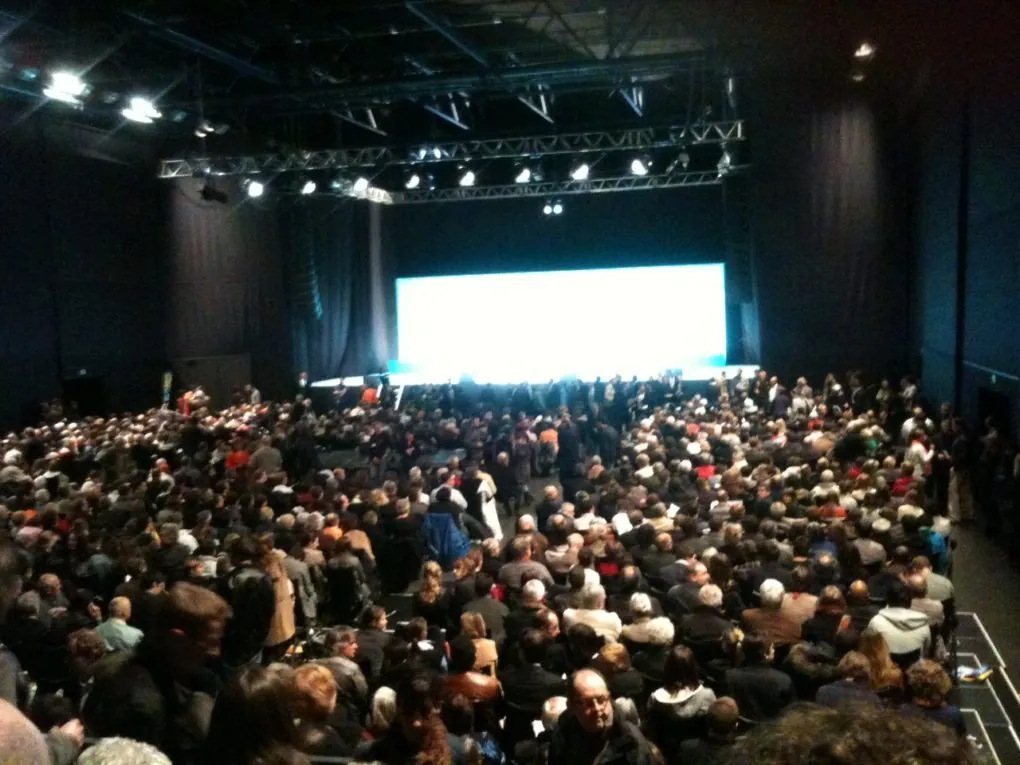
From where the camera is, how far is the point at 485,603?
5.65 m

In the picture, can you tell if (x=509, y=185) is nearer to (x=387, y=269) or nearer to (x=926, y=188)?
(x=387, y=269)

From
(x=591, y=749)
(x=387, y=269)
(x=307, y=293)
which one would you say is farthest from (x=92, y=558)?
(x=387, y=269)

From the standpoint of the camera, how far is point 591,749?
338 cm

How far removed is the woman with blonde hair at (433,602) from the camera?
5812 mm

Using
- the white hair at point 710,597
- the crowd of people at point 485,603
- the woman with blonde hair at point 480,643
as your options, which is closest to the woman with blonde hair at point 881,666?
the crowd of people at point 485,603

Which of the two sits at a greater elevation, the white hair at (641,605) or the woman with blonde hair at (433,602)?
the white hair at (641,605)

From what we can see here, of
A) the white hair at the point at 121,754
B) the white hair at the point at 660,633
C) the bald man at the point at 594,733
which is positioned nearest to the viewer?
the white hair at the point at 121,754

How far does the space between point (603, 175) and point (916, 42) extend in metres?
7.99

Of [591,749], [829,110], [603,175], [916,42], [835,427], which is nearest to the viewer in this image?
[591,749]

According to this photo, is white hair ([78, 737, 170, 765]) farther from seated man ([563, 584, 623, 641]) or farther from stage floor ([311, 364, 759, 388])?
stage floor ([311, 364, 759, 388])

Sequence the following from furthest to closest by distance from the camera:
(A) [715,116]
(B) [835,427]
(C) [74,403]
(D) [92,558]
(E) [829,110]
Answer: (A) [715,116] → (E) [829,110] → (C) [74,403] → (B) [835,427] → (D) [92,558]

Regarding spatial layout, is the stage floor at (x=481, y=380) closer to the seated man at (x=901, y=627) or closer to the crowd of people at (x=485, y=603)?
the crowd of people at (x=485, y=603)

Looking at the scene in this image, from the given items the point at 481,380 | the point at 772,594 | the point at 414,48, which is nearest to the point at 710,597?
the point at 772,594

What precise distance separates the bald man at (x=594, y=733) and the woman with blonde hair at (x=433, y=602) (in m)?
2.41
